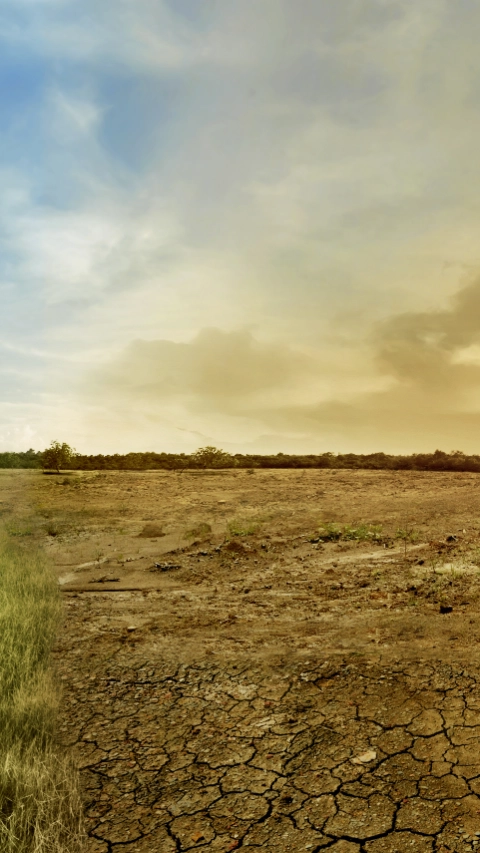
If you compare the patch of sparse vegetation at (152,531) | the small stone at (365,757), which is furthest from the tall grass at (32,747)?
the patch of sparse vegetation at (152,531)

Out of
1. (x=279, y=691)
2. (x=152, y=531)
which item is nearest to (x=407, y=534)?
(x=152, y=531)

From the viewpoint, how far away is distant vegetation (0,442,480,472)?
799 inches

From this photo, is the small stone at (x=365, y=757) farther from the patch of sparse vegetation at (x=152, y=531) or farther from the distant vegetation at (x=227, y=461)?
the distant vegetation at (x=227, y=461)

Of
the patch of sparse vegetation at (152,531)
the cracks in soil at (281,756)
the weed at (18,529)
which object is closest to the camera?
the cracks in soil at (281,756)

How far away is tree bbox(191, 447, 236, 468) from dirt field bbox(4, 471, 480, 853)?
8.80 metres

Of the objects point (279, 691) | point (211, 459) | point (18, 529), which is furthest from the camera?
point (211, 459)

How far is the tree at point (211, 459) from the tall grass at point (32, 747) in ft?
41.2

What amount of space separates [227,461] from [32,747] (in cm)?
1661

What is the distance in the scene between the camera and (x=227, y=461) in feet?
68.0

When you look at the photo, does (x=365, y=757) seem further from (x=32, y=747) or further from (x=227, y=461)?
(x=227, y=461)

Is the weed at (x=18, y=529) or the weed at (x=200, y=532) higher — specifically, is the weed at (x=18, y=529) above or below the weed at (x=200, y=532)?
below

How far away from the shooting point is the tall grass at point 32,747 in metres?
3.41

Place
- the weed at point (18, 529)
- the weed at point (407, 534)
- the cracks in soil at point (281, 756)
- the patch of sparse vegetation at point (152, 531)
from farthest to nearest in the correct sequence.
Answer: the weed at point (18, 529) → the patch of sparse vegetation at point (152, 531) → the weed at point (407, 534) → the cracks in soil at point (281, 756)

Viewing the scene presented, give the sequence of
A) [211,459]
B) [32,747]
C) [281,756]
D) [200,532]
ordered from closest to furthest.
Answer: [281,756] < [32,747] < [200,532] < [211,459]
